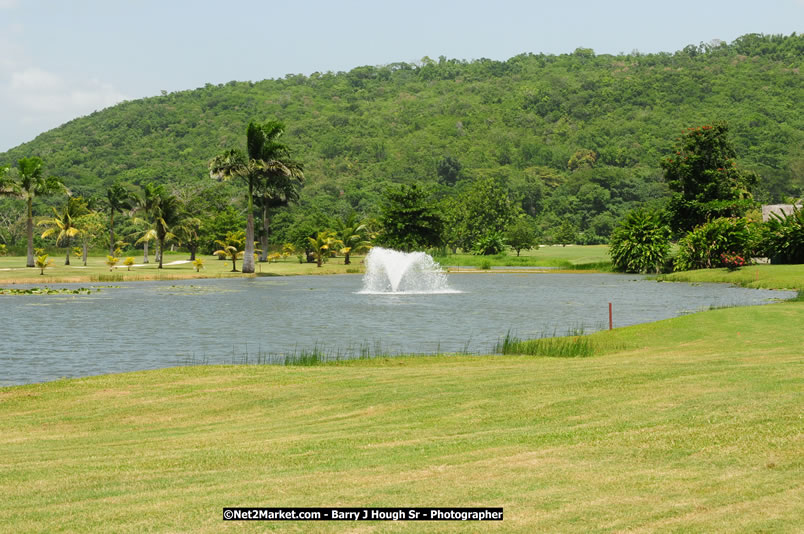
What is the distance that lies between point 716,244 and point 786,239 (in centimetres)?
798

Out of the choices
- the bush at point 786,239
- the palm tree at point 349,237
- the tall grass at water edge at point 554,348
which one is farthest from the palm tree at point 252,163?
the tall grass at water edge at point 554,348

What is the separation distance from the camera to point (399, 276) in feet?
228

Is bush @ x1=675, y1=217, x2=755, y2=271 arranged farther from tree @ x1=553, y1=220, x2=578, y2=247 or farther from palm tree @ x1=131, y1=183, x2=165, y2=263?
tree @ x1=553, y1=220, x2=578, y2=247

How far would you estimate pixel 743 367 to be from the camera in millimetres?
18203

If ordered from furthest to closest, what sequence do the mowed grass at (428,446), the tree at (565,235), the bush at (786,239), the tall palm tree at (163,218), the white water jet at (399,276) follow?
the tree at (565,235), the tall palm tree at (163,218), the bush at (786,239), the white water jet at (399,276), the mowed grass at (428,446)

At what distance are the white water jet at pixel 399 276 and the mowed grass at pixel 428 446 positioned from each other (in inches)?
1738

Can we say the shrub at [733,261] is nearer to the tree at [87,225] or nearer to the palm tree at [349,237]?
the palm tree at [349,237]

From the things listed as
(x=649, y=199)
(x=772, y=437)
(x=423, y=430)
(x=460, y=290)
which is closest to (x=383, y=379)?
(x=423, y=430)

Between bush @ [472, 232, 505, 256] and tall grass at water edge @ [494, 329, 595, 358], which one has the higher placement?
bush @ [472, 232, 505, 256]

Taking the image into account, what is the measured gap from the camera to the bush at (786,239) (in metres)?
69.2

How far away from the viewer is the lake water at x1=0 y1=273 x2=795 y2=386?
3023 cm

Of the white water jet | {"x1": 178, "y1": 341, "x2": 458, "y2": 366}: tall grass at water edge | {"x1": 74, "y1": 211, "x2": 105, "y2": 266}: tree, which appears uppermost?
{"x1": 74, "y1": 211, "x2": 105, "y2": 266}: tree

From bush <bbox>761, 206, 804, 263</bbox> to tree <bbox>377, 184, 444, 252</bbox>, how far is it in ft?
144

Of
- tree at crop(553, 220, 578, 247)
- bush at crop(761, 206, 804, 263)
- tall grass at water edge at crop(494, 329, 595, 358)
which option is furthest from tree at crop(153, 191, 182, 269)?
tree at crop(553, 220, 578, 247)
